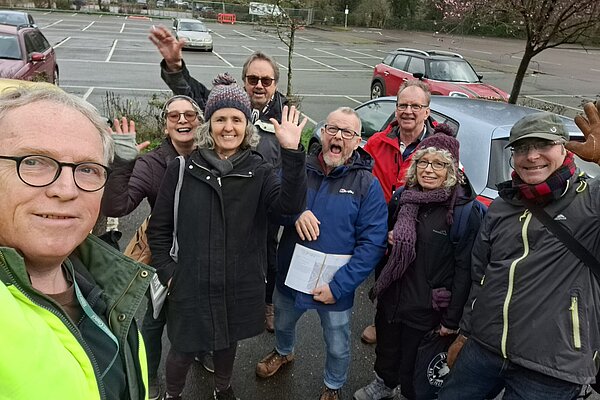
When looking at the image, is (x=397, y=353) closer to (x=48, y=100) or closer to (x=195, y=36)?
(x=48, y=100)

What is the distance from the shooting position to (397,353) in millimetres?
2764

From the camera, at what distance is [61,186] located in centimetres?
119

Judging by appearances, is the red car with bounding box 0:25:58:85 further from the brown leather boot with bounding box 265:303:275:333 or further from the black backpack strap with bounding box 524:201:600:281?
the black backpack strap with bounding box 524:201:600:281

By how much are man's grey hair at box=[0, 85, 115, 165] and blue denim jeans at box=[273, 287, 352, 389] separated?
1807mm

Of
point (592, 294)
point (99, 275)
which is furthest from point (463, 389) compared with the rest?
point (99, 275)

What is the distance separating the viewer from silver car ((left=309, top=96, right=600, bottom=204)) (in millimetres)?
3506

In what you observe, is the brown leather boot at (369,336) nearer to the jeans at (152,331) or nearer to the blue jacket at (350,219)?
the blue jacket at (350,219)

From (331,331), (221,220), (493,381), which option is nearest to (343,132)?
(221,220)

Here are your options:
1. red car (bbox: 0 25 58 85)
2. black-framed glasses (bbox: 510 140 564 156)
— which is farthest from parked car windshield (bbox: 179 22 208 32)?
black-framed glasses (bbox: 510 140 564 156)

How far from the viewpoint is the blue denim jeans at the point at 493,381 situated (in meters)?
1.97

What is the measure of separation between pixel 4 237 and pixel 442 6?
45.7 feet

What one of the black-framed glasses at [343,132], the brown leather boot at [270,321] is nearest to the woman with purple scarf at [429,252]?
the black-framed glasses at [343,132]

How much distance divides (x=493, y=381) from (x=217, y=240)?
5.23 feet

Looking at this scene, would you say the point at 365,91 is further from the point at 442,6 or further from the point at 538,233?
→ the point at 538,233
